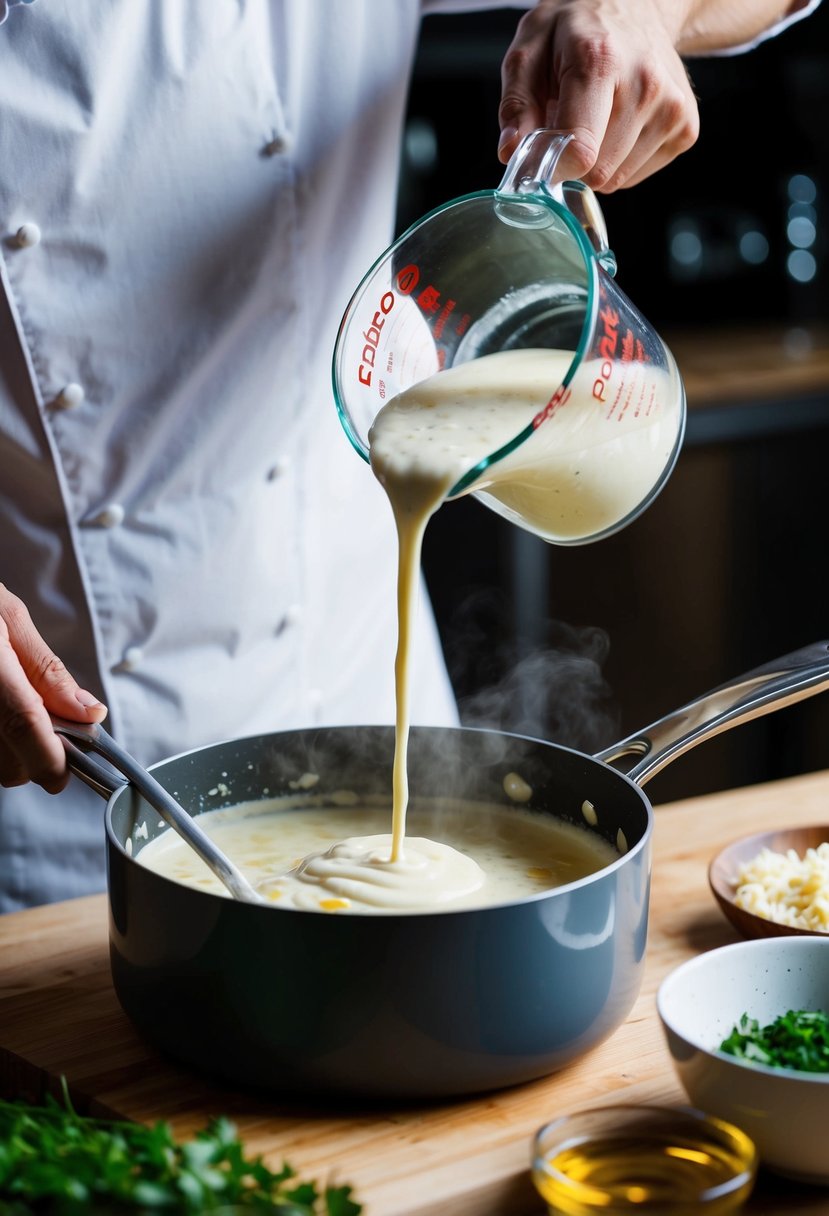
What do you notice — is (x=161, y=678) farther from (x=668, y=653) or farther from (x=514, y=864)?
(x=668, y=653)

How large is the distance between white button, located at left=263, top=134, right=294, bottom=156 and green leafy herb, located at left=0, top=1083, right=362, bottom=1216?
98 centimetres

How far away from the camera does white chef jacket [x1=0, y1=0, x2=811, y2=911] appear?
4.53ft

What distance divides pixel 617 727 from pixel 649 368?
6.47 feet

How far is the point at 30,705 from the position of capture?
108 cm

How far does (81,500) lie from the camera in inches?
57.3

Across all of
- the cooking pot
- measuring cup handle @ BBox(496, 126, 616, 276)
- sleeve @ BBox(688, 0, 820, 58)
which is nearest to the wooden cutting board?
the cooking pot

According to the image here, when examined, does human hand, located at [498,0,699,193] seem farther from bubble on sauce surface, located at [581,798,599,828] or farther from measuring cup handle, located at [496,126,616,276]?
bubble on sauce surface, located at [581,798,599,828]

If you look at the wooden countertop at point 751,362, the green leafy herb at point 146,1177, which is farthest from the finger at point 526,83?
the wooden countertop at point 751,362

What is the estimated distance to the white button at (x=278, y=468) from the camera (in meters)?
1.56

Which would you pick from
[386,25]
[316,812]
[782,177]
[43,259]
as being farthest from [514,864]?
[782,177]

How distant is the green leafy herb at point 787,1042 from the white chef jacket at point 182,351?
766mm

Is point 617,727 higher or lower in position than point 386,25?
lower

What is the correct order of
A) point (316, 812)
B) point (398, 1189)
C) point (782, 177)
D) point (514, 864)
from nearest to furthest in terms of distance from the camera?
1. point (398, 1189)
2. point (514, 864)
3. point (316, 812)
4. point (782, 177)

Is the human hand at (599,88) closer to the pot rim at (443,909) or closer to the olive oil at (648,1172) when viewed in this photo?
the pot rim at (443,909)
